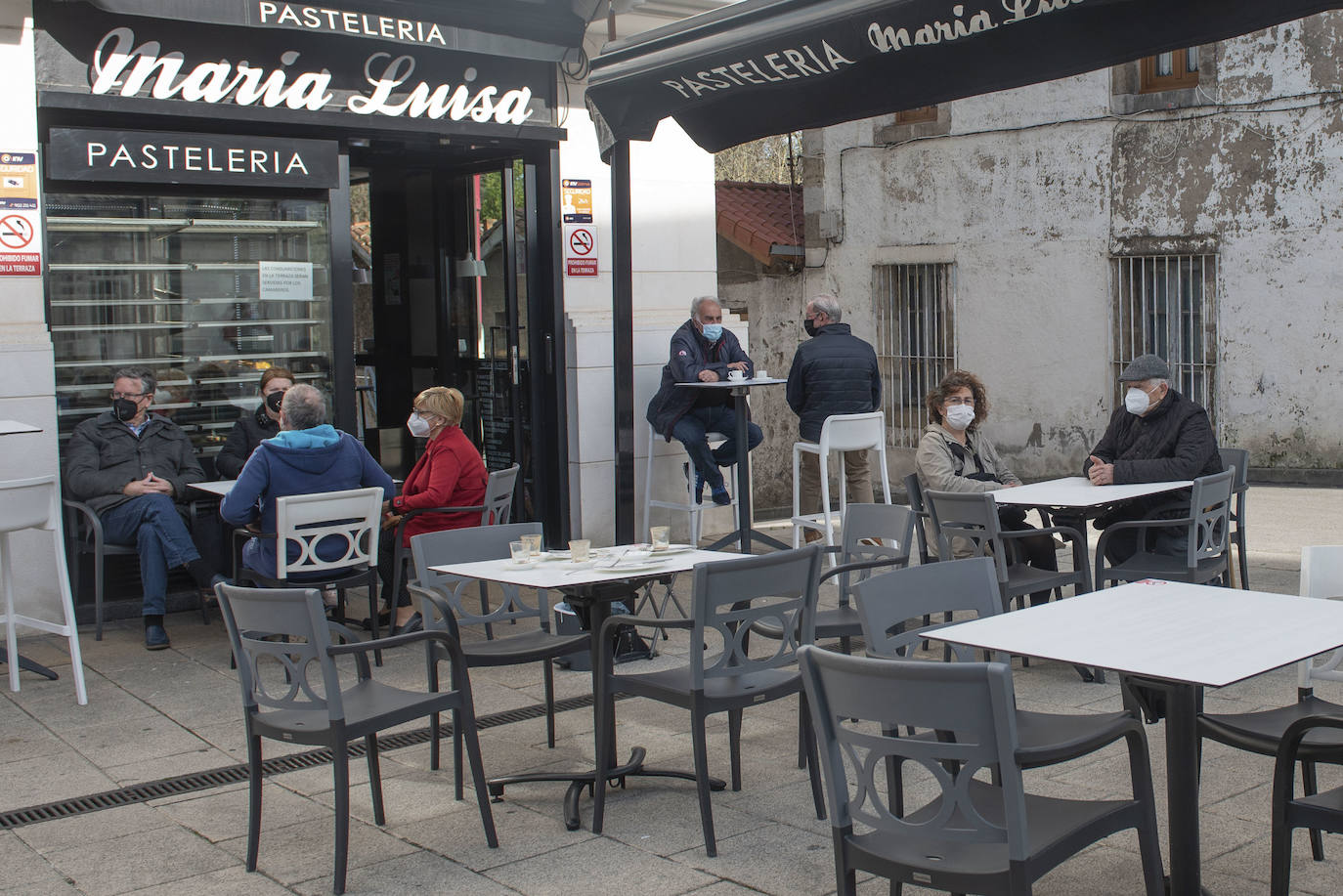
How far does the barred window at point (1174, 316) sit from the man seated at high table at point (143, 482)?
1000 centimetres

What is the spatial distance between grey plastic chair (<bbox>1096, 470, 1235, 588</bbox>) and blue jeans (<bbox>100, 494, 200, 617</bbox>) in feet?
14.6

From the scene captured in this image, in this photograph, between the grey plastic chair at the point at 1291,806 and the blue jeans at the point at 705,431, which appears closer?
the grey plastic chair at the point at 1291,806

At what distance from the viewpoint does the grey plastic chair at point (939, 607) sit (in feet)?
11.8

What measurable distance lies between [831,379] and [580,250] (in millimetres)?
1826

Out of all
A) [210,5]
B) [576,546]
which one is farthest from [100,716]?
[210,5]

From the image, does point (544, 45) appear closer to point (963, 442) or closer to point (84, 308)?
point (84, 308)

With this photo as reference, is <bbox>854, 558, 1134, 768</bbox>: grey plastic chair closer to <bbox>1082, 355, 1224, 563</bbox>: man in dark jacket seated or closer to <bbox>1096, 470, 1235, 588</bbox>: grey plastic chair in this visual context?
<bbox>1096, 470, 1235, 588</bbox>: grey plastic chair

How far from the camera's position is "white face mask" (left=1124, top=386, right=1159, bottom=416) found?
255 inches

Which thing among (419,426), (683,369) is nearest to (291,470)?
(419,426)

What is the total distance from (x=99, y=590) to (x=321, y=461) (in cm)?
151

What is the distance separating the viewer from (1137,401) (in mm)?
6477

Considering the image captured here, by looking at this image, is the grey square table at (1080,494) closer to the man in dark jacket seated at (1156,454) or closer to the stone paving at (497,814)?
the man in dark jacket seated at (1156,454)

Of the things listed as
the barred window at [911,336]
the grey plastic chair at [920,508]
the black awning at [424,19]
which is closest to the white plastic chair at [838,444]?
the grey plastic chair at [920,508]

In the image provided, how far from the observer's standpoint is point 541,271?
8992 mm
